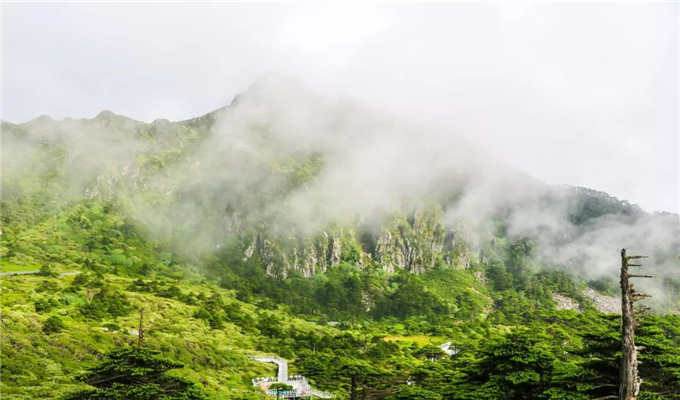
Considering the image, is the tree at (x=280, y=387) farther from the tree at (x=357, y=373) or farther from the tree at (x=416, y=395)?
the tree at (x=416, y=395)

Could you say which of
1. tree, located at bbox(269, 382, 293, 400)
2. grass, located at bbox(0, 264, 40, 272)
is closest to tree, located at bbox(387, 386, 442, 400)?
tree, located at bbox(269, 382, 293, 400)

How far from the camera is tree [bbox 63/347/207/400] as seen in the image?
2502 centimetres

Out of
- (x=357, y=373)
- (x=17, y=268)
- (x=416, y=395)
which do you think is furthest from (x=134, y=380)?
(x=17, y=268)

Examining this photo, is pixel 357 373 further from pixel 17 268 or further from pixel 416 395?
pixel 17 268

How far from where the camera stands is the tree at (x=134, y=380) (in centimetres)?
2502

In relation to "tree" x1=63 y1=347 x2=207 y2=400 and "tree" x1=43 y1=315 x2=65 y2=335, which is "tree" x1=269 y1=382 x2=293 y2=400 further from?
"tree" x1=63 y1=347 x2=207 y2=400

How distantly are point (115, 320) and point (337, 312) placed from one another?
120m

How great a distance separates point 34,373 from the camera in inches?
1937

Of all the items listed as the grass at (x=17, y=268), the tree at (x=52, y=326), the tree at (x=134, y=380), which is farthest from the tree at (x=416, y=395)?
the grass at (x=17, y=268)

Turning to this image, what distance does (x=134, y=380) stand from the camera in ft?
88.1

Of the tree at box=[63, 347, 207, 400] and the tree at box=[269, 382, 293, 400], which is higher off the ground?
the tree at box=[63, 347, 207, 400]

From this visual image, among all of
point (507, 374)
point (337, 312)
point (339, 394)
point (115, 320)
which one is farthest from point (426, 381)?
point (337, 312)

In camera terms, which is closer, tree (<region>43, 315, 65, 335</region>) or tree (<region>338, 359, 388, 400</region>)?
tree (<region>338, 359, 388, 400</region>)

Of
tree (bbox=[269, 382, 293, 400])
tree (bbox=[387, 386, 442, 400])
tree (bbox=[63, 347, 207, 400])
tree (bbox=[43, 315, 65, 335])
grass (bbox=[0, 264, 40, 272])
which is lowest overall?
tree (bbox=[269, 382, 293, 400])
